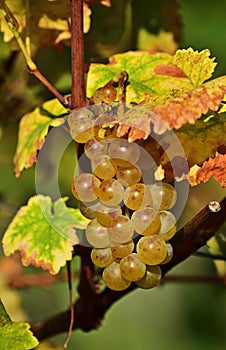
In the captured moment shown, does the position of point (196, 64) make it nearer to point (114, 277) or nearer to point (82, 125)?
point (82, 125)

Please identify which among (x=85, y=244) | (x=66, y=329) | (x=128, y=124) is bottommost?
(x=66, y=329)

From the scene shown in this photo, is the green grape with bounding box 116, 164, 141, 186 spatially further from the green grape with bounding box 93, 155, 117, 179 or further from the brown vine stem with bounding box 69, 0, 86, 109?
the brown vine stem with bounding box 69, 0, 86, 109

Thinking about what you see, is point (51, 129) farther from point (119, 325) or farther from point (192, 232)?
point (119, 325)

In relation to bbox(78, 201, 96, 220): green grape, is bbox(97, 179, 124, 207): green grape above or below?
above

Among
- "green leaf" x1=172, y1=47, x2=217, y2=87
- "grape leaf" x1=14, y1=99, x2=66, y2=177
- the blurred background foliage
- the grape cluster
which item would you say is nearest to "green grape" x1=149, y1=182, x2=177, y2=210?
the grape cluster

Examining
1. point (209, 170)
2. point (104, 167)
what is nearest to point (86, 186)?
point (104, 167)

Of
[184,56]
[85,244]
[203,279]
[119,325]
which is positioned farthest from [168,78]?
[119,325]
